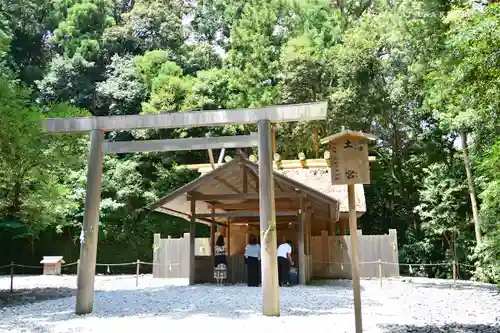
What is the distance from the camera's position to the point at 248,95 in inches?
1013

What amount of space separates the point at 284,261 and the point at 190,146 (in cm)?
568

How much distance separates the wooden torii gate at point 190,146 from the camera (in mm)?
6816

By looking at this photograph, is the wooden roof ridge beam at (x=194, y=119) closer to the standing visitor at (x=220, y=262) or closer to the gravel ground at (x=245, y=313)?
the gravel ground at (x=245, y=313)

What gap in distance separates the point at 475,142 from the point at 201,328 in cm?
1090

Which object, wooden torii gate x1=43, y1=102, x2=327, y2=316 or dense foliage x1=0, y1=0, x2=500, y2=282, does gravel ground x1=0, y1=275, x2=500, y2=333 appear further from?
dense foliage x1=0, y1=0, x2=500, y2=282

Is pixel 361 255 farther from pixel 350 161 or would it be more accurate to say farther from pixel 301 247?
pixel 350 161

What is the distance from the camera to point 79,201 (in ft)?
71.6

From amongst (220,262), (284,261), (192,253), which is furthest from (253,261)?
(192,253)

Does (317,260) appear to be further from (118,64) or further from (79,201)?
(118,64)

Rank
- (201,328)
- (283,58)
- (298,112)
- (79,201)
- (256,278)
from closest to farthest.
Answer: (201,328)
(298,112)
(256,278)
(79,201)
(283,58)

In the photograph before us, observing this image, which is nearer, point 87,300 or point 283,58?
point 87,300

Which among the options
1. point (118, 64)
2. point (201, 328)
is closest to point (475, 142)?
point (201, 328)

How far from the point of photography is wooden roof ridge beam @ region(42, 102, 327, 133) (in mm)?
7141

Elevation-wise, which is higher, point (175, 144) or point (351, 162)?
point (175, 144)
